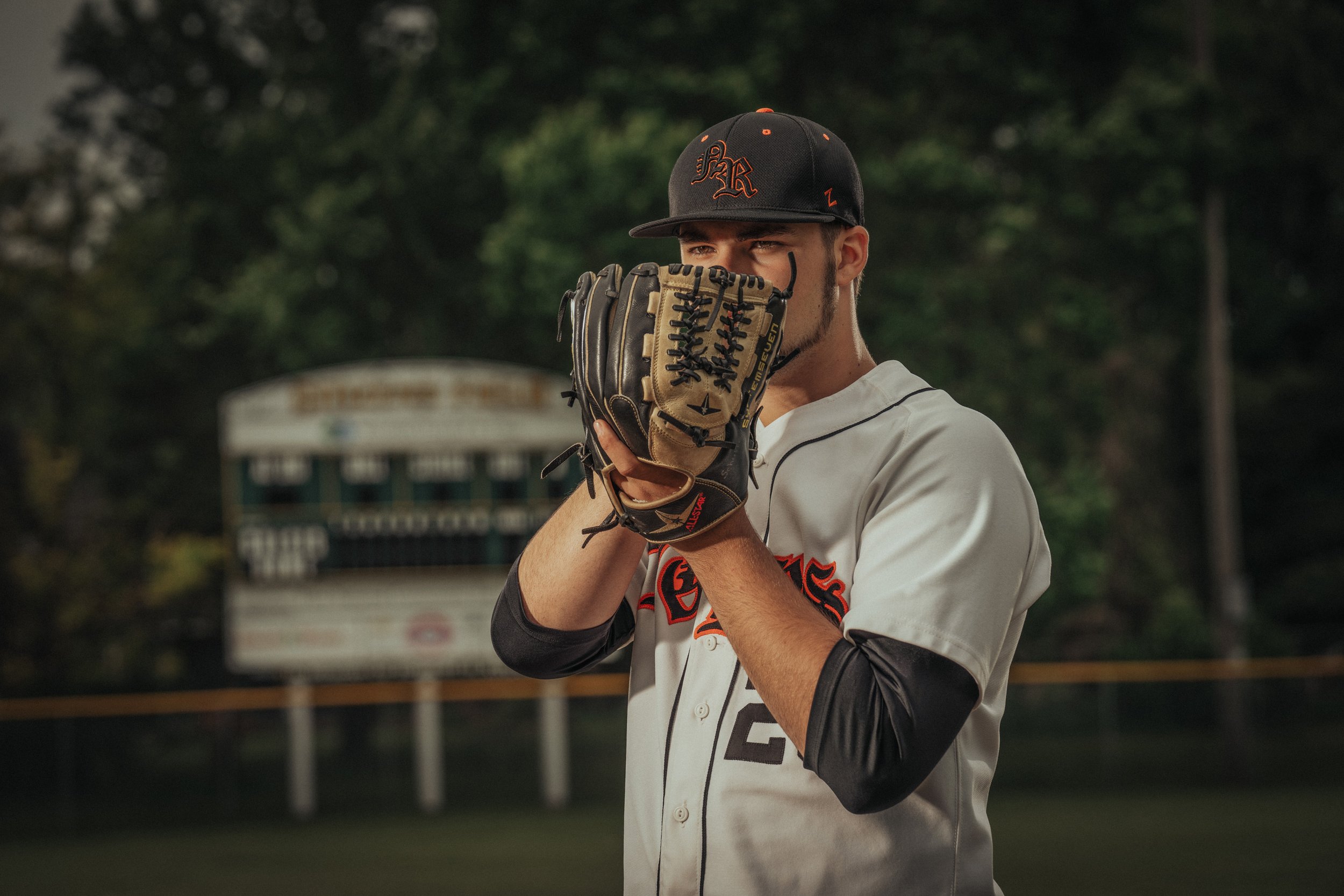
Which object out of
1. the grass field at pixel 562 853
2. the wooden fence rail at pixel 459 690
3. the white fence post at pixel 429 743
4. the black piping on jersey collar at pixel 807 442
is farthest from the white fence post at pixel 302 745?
the black piping on jersey collar at pixel 807 442

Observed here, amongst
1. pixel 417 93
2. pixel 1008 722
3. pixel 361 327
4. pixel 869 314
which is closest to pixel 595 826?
pixel 1008 722

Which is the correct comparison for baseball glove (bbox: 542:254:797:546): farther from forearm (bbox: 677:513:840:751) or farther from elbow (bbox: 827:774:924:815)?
elbow (bbox: 827:774:924:815)

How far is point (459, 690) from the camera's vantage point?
41.4 feet

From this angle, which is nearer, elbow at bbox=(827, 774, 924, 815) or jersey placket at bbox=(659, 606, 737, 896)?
elbow at bbox=(827, 774, 924, 815)

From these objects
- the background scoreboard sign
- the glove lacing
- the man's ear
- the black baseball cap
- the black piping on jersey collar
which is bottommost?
the background scoreboard sign

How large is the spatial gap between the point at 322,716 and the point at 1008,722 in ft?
32.6

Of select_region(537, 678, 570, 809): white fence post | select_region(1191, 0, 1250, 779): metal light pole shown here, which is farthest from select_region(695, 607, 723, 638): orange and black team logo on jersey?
select_region(1191, 0, 1250, 779): metal light pole

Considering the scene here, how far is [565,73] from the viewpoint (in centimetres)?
1727

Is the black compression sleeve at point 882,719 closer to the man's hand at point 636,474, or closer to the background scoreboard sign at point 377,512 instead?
the man's hand at point 636,474

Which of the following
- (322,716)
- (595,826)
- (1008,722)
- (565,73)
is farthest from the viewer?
(322,716)

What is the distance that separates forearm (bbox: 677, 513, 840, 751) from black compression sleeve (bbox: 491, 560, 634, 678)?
336mm

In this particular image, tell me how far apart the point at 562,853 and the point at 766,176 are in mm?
8595

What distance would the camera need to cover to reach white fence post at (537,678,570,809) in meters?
11.7

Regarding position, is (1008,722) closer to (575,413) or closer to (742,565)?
(575,413)
